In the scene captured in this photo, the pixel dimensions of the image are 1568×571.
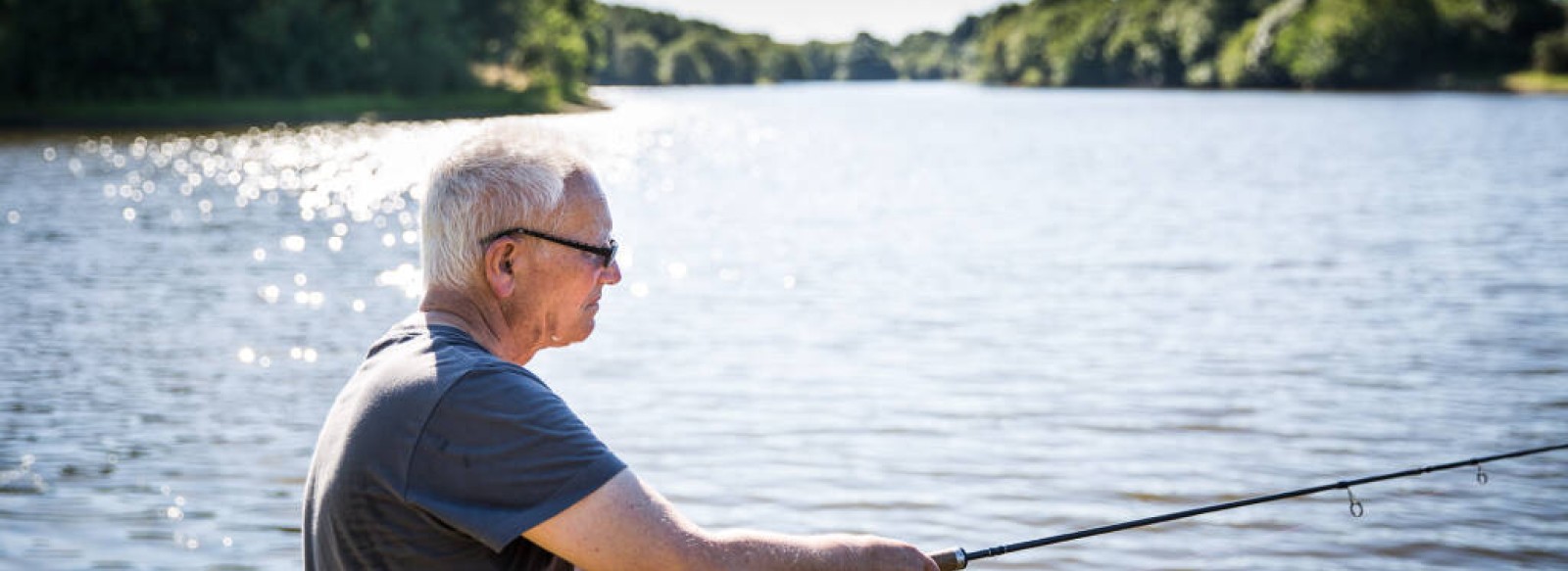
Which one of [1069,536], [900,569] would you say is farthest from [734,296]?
[900,569]

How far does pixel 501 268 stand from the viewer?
100 inches

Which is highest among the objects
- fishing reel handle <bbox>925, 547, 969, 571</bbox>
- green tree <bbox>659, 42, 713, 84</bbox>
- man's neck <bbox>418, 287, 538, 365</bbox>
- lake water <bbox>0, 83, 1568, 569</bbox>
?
man's neck <bbox>418, 287, 538, 365</bbox>

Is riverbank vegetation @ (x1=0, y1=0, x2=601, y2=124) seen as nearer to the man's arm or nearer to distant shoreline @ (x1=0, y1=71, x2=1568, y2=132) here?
distant shoreline @ (x1=0, y1=71, x2=1568, y2=132)

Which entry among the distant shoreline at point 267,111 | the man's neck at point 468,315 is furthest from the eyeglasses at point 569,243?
the distant shoreline at point 267,111

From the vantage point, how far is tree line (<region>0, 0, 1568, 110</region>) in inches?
2645

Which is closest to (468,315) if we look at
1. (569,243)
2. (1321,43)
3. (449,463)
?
(569,243)

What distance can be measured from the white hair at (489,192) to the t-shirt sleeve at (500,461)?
34 centimetres

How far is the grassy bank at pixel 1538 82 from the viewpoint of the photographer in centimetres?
9594

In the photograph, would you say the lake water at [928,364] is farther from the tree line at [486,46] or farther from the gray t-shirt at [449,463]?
the tree line at [486,46]

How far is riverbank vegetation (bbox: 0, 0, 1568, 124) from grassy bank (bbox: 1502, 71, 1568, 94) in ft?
0.94

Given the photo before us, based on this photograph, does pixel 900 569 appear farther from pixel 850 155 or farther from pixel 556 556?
pixel 850 155

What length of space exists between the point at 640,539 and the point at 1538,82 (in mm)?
108120

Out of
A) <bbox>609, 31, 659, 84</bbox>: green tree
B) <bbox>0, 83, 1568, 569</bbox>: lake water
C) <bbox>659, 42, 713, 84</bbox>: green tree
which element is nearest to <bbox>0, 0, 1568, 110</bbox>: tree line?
<bbox>0, 83, 1568, 569</bbox>: lake water

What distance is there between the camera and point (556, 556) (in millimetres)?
2404
